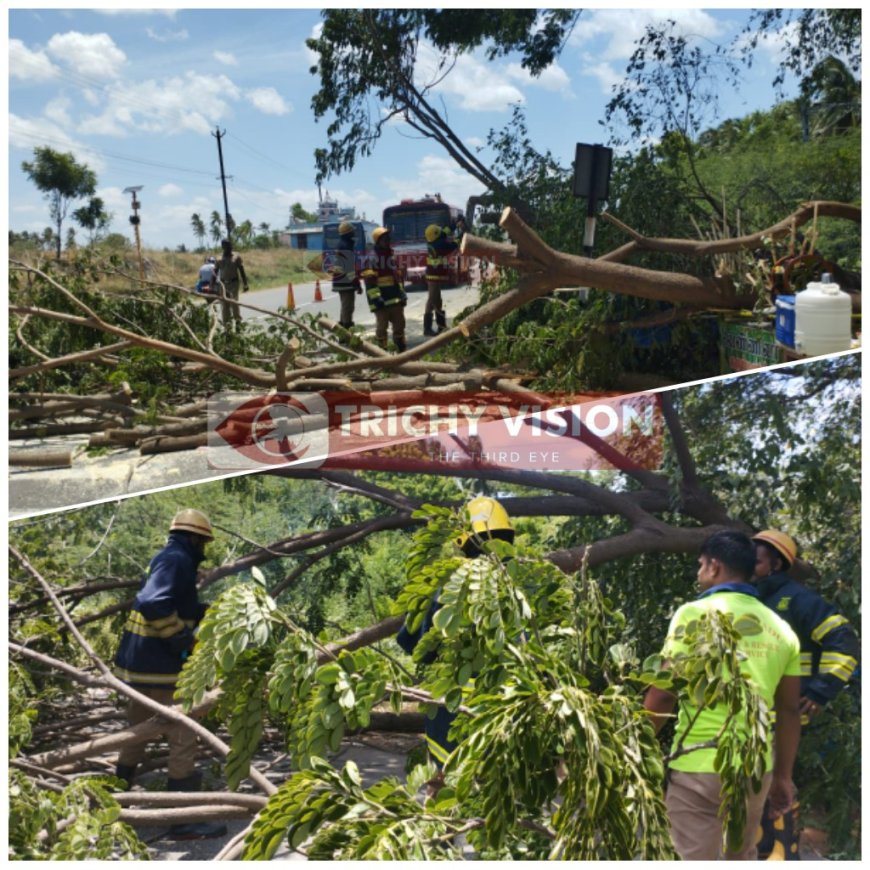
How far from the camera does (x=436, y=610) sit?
2479 millimetres

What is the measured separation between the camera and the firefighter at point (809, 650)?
2.85 meters

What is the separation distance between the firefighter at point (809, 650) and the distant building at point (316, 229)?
7.09m

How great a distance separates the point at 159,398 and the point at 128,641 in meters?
3.35

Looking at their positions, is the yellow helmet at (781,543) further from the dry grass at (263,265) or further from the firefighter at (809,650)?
the dry grass at (263,265)

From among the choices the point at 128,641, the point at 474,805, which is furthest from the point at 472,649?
the point at 128,641

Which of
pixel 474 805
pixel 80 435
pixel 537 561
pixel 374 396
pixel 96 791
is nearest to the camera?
pixel 474 805

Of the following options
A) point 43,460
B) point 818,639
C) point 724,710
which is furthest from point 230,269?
point 724,710

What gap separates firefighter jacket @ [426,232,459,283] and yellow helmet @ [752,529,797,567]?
6.04 meters

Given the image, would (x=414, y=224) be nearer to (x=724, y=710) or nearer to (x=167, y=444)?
(x=167, y=444)

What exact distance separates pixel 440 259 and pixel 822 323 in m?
4.67

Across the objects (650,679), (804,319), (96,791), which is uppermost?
(804,319)

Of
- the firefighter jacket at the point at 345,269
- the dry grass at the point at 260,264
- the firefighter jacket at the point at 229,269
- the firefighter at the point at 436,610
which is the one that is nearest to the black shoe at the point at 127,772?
the firefighter at the point at 436,610

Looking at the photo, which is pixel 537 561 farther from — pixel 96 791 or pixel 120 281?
pixel 120 281

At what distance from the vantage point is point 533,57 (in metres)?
8.07
